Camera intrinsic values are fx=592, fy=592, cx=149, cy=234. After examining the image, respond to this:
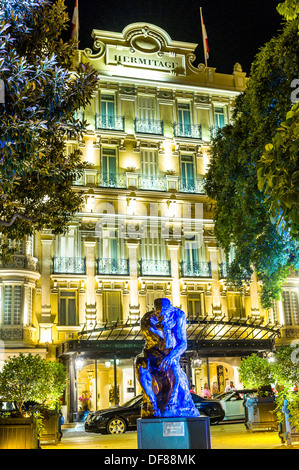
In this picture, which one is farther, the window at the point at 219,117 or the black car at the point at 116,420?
the window at the point at 219,117

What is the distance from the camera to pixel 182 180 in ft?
104

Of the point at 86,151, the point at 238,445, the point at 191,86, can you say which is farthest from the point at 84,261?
the point at 238,445

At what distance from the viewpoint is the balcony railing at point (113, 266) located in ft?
96.0

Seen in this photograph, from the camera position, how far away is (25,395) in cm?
1321

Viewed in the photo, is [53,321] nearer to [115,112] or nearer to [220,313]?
[220,313]

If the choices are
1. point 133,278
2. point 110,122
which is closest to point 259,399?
point 133,278

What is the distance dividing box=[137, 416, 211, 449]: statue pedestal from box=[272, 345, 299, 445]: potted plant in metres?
3.34

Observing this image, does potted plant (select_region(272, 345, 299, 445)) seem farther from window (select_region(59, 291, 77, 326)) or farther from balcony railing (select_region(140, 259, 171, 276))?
balcony railing (select_region(140, 259, 171, 276))

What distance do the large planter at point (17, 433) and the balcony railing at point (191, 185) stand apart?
2110 cm

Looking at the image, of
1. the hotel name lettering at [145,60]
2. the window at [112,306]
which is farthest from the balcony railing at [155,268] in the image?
the hotel name lettering at [145,60]

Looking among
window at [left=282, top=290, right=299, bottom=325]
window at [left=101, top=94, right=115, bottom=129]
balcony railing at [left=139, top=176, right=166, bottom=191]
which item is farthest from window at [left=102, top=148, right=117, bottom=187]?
window at [left=282, top=290, right=299, bottom=325]

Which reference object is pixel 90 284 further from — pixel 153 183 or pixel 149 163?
pixel 149 163

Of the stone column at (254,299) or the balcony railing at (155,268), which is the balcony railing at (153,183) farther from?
the stone column at (254,299)

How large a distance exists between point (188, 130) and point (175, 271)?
26.4ft
